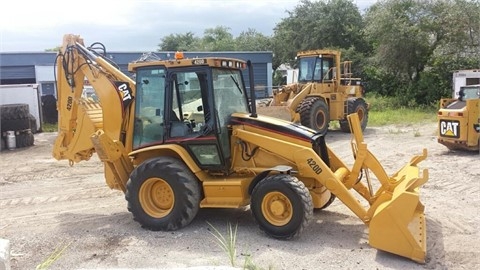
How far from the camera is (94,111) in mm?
6840

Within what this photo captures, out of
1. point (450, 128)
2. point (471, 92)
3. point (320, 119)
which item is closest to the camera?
point (450, 128)

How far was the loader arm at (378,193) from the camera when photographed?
4.90 metres

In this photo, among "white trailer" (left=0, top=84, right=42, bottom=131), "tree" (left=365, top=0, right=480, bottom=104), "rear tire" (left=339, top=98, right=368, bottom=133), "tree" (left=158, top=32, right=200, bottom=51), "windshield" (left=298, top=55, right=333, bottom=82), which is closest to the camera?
"windshield" (left=298, top=55, right=333, bottom=82)

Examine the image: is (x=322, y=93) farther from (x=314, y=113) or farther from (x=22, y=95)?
(x=22, y=95)

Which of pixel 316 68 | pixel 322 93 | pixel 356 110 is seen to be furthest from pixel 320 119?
pixel 356 110

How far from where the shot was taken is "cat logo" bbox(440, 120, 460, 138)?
34.6ft

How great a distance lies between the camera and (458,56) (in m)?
22.9

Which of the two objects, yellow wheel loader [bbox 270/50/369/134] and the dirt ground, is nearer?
the dirt ground

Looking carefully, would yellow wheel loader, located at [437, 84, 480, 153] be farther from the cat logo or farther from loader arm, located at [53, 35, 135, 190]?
loader arm, located at [53, 35, 135, 190]

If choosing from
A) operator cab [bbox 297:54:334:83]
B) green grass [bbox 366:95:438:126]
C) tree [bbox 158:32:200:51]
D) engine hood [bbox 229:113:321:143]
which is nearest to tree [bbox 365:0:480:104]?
green grass [bbox 366:95:438:126]

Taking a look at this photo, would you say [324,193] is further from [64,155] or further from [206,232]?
[64,155]

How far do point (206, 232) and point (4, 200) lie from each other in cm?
435

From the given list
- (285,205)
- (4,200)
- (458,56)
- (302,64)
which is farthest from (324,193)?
(458,56)

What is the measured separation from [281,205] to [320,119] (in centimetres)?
903
